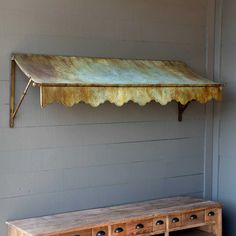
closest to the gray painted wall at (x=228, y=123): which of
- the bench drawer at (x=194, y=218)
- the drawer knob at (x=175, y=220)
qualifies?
the bench drawer at (x=194, y=218)

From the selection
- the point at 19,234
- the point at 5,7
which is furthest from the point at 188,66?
the point at 19,234

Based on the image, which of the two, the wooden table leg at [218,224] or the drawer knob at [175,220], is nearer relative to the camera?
the drawer knob at [175,220]

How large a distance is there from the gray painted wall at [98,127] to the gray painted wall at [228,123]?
7.0 inches

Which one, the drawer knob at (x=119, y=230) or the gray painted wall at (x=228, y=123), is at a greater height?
the gray painted wall at (x=228, y=123)

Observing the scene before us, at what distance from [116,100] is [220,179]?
1715 millimetres

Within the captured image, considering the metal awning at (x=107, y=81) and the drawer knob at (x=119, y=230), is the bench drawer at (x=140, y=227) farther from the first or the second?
the metal awning at (x=107, y=81)

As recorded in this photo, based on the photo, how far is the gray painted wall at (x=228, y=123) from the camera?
4590mm

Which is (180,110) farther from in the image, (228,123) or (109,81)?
(109,81)

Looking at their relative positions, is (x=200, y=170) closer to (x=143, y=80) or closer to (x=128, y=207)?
(x=128, y=207)

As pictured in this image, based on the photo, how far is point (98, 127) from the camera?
4020mm

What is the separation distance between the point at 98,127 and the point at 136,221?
2.58 feet

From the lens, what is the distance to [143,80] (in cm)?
373

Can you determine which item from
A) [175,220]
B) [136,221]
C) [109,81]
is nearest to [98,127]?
[109,81]

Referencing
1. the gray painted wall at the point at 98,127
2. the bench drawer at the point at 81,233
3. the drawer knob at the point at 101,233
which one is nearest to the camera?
the bench drawer at the point at 81,233
